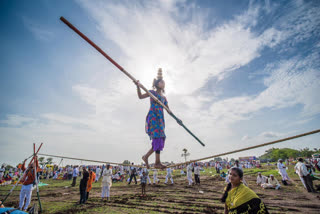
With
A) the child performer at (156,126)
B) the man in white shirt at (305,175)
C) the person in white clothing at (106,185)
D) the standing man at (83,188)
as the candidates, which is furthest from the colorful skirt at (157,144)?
the man in white shirt at (305,175)

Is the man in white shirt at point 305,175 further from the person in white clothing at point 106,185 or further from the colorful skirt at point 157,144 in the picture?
the person in white clothing at point 106,185

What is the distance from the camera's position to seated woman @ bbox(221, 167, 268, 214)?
2959 mm

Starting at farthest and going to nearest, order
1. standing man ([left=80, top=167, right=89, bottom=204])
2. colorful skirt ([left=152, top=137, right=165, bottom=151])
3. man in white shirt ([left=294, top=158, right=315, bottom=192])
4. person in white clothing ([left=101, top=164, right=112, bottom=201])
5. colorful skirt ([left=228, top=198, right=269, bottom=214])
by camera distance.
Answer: person in white clothing ([left=101, top=164, right=112, bottom=201]) < man in white shirt ([left=294, top=158, right=315, bottom=192]) < standing man ([left=80, top=167, right=89, bottom=204]) < colorful skirt ([left=152, top=137, right=165, bottom=151]) < colorful skirt ([left=228, top=198, right=269, bottom=214])

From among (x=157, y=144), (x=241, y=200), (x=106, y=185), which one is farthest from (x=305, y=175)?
(x=106, y=185)

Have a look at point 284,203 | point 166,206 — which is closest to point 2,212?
point 166,206

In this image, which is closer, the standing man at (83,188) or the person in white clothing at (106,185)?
the standing man at (83,188)

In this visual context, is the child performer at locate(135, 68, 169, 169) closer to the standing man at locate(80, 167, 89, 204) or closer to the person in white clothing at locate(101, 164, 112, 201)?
the standing man at locate(80, 167, 89, 204)

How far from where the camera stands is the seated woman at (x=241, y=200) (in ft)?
9.71

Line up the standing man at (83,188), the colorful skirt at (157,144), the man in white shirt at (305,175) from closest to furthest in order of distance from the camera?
the colorful skirt at (157,144) → the standing man at (83,188) → the man in white shirt at (305,175)

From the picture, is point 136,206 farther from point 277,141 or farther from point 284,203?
point 277,141

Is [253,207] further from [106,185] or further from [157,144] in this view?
[106,185]

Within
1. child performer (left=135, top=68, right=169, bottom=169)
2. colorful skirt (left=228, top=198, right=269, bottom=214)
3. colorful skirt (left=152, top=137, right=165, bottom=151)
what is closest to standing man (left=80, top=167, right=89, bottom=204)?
child performer (left=135, top=68, right=169, bottom=169)

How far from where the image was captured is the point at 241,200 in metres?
3.13

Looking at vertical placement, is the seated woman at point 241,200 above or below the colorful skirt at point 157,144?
below
